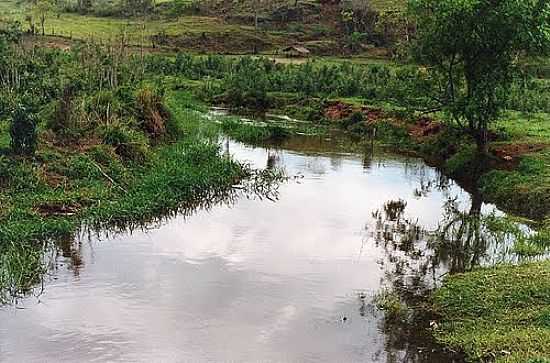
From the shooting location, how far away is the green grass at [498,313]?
9.68 meters

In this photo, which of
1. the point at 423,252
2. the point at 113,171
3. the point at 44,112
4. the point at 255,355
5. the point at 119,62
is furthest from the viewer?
the point at 119,62

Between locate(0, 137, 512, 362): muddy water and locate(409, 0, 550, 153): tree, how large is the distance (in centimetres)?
389

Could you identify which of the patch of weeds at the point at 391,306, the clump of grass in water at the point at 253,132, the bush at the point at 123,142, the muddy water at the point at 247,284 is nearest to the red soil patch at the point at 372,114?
the clump of grass in water at the point at 253,132

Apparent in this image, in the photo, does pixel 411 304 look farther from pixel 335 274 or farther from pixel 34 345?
pixel 34 345

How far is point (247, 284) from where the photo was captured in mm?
12883

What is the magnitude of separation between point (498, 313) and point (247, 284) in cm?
464

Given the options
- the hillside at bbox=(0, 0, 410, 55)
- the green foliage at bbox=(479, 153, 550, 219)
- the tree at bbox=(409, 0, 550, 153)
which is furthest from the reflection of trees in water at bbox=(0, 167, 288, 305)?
the hillside at bbox=(0, 0, 410, 55)

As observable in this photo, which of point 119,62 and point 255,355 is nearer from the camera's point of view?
point 255,355

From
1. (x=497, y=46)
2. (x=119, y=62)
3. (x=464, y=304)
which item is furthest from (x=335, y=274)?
(x=119, y=62)

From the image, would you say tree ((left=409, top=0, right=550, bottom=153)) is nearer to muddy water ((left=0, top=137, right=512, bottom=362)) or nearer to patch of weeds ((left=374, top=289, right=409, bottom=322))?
muddy water ((left=0, top=137, right=512, bottom=362))

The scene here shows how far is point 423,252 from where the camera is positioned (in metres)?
15.1

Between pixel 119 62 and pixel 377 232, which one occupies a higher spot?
pixel 119 62

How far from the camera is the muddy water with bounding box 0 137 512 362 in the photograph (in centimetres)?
1031

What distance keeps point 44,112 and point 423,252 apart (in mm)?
13283
